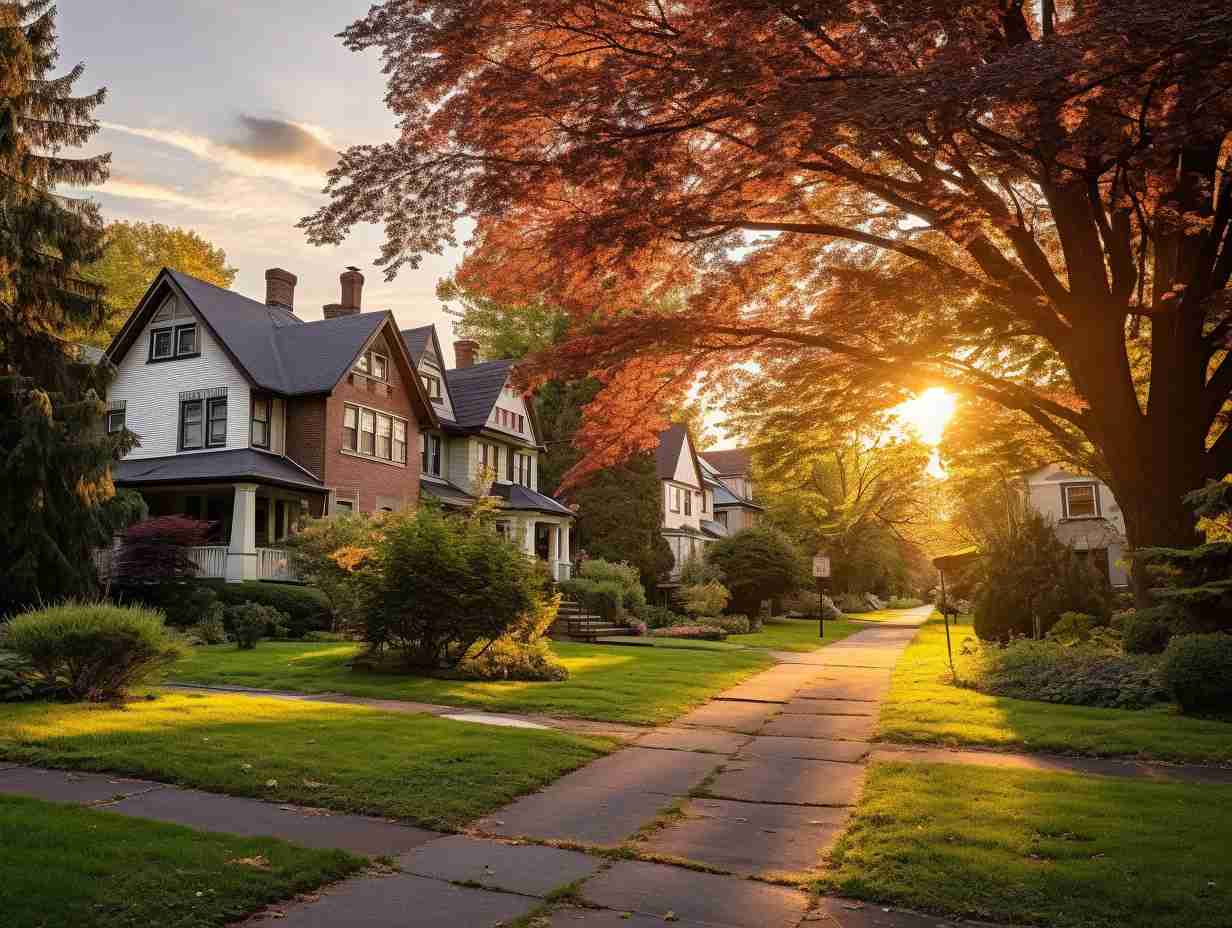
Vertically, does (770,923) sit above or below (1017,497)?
below

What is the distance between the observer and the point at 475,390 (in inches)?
1491

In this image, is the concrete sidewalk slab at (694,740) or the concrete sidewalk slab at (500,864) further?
the concrete sidewalk slab at (694,740)

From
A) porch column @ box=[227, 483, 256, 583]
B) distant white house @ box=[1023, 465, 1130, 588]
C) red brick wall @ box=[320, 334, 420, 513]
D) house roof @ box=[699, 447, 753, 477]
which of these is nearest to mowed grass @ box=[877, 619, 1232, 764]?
red brick wall @ box=[320, 334, 420, 513]

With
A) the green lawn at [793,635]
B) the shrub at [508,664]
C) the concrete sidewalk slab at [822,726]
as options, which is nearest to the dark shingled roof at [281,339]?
the green lawn at [793,635]

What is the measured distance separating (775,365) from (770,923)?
11100mm

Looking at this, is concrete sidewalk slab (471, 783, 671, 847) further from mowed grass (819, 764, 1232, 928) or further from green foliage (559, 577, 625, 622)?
green foliage (559, 577, 625, 622)

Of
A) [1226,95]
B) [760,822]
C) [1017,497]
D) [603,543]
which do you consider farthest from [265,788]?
[1017,497]

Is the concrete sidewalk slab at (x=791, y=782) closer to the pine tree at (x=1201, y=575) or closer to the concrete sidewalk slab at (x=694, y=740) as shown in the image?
the concrete sidewalk slab at (x=694, y=740)

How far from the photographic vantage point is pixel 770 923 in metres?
4.41

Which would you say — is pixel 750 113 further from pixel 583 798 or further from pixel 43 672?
pixel 43 672

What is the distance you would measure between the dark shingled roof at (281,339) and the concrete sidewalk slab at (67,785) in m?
22.1

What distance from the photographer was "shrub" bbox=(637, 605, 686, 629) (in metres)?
32.4

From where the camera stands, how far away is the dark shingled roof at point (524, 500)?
117ft

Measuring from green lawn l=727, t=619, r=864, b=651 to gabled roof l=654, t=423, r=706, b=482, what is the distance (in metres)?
8.95
